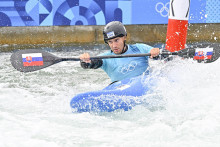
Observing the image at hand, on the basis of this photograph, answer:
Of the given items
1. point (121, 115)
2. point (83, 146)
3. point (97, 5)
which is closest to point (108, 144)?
point (83, 146)

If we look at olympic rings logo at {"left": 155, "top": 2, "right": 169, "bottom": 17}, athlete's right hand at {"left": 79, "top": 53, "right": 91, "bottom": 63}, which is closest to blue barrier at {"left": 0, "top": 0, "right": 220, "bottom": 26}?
olympic rings logo at {"left": 155, "top": 2, "right": 169, "bottom": 17}

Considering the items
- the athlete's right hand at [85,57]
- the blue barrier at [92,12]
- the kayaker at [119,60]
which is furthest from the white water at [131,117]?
the blue barrier at [92,12]

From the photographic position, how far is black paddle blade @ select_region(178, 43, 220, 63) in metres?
4.62

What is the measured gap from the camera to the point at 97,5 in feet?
30.0

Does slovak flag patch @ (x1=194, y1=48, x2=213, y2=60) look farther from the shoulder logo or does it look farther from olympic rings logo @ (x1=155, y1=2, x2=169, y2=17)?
olympic rings logo @ (x1=155, y1=2, x2=169, y2=17)

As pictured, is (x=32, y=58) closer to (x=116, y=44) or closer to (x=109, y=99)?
(x=116, y=44)

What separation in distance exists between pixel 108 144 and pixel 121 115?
0.75 metres

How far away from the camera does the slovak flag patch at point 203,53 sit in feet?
15.3

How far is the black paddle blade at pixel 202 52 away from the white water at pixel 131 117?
99 mm

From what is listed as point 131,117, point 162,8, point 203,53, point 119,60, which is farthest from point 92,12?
point 131,117

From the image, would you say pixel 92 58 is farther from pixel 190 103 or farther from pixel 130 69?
pixel 190 103

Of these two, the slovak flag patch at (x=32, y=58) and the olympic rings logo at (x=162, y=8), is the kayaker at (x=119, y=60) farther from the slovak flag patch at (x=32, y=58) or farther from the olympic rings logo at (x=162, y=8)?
the olympic rings logo at (x=162, y=8)

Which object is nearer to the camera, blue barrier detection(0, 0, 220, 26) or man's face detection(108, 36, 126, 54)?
man's face detection(108, 36, 126, 54)

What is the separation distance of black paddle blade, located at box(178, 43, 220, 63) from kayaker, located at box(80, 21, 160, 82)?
50cm
